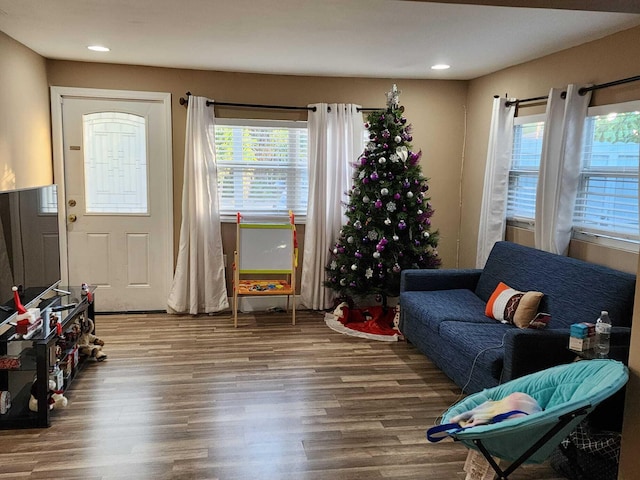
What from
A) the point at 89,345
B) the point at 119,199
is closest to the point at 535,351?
the point at 89,345

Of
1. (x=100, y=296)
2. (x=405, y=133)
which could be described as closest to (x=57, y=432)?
(x=100, y=296)

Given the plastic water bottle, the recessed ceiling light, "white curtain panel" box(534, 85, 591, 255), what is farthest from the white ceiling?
the plastic water bottle

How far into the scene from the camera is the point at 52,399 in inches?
125

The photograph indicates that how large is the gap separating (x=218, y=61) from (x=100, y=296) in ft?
8.31

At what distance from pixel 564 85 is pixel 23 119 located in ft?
13.7

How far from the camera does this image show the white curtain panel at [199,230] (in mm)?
5094

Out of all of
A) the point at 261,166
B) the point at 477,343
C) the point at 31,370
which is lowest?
the point at 31,370

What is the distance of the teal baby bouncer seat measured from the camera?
198 centimetres

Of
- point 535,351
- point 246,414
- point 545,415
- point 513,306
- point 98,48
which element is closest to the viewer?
point 545,415

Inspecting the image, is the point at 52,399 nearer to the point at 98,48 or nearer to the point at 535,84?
the point at 98,48

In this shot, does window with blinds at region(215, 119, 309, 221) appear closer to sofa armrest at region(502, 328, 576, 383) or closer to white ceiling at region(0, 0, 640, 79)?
white ceiling at region(0, 0, 640, 79)

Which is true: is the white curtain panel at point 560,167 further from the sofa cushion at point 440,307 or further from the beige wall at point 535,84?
the sofa cushion at point 440,307

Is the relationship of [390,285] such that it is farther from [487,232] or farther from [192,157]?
[192,157]

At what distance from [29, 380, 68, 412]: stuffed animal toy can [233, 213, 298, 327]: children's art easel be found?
1.99 metres
